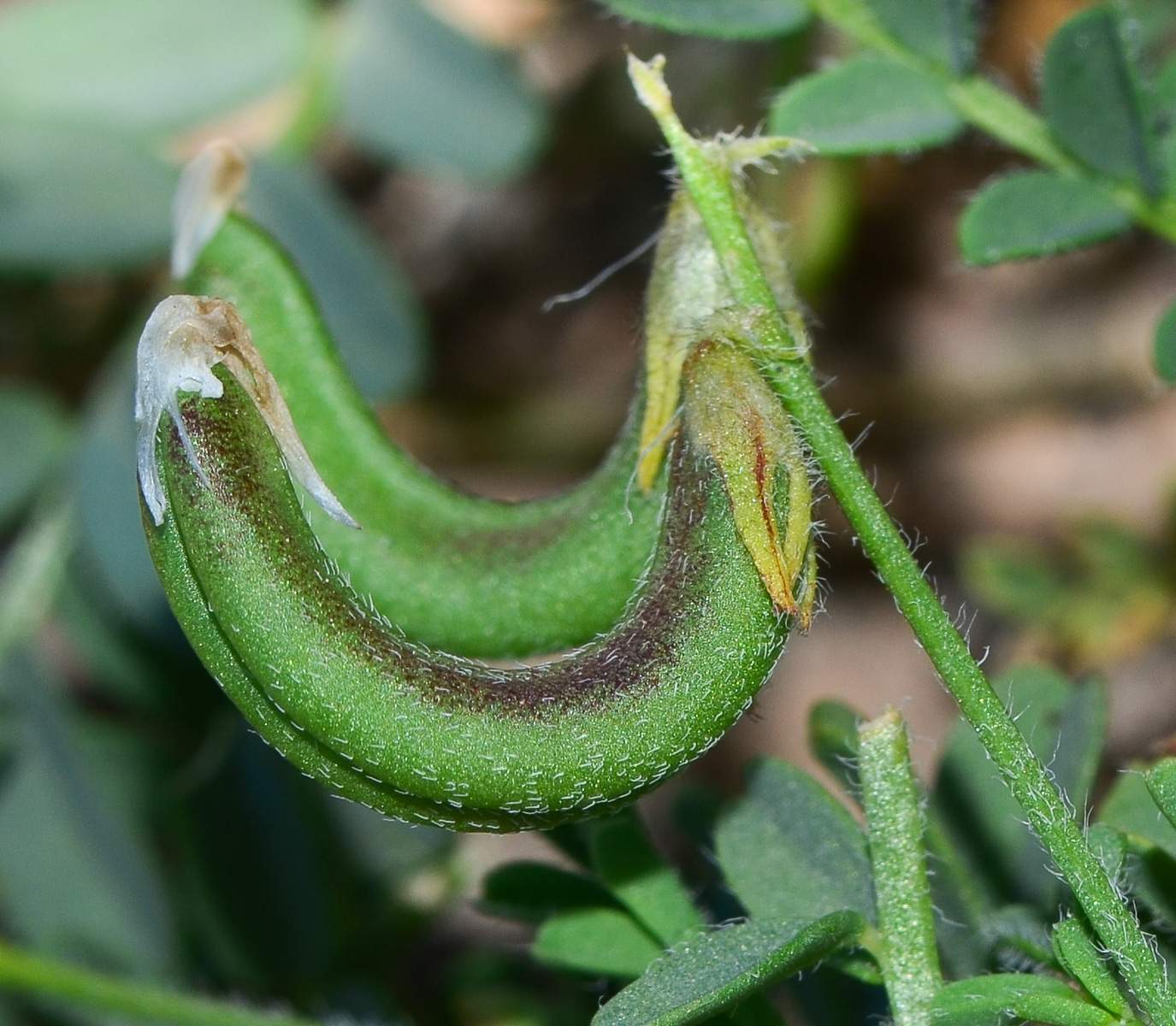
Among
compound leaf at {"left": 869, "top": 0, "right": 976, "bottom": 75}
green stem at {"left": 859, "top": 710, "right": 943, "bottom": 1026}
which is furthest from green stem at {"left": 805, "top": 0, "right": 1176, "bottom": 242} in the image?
green stem at {"left": 859, "top": 710, "right": 943, "bottom": 1026}

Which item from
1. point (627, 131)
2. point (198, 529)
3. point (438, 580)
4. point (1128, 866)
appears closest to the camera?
point (198, 529)

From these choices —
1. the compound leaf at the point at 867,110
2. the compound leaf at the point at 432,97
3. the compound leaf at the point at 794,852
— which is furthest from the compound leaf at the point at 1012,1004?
the compound leaf at the point at 432,97

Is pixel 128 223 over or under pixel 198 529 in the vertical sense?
over

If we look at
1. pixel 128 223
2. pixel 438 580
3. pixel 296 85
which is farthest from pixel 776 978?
pixel 296 85

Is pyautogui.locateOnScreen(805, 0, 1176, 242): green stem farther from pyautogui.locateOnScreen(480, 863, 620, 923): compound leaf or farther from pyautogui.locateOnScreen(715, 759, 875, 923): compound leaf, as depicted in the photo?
pyautogui.locateOnScreen(480, 863, 620, 923): compound leaf

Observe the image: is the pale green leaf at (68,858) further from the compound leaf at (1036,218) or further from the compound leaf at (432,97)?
the compound leaf at (1036,218)

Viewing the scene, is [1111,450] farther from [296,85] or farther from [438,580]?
[438,580]

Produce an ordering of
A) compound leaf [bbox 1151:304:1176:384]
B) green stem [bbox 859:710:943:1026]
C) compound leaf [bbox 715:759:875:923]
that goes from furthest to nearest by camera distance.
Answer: compound leaf [bbox 1151:304:1176:384] → compound leaf [bbox 715:759:875:923] → green stem [bbox 859:710:943:1026]
